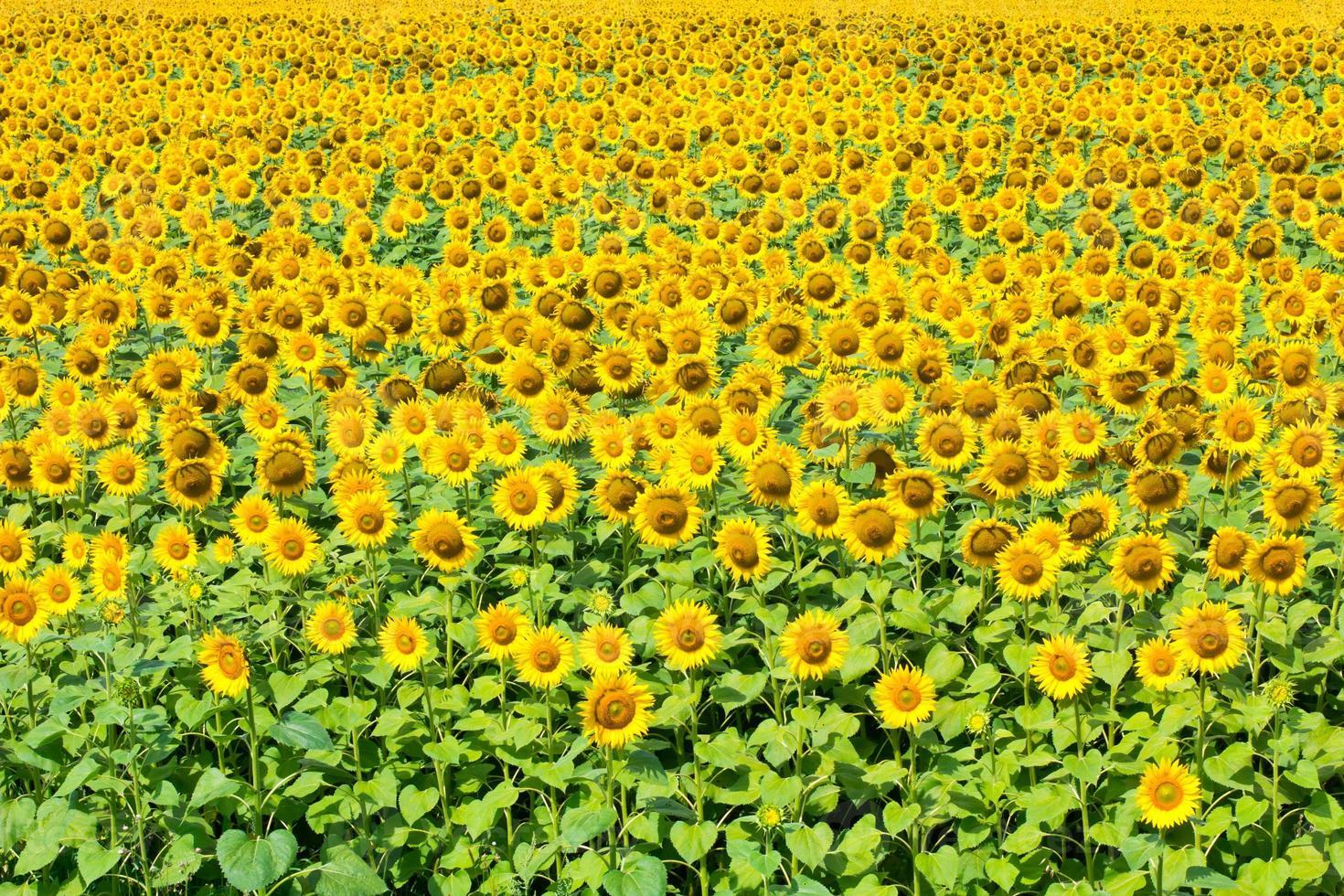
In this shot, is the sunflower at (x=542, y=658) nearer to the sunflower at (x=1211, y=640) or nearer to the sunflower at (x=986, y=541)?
the sunflower at (x=986, y=541)

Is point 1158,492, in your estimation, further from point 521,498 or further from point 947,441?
point 521,498

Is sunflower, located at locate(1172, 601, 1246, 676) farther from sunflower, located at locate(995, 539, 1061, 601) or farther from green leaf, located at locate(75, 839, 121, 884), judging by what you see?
green leaf, located at locate(75, 839, 121, 884)

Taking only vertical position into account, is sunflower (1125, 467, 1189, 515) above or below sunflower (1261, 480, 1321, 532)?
below

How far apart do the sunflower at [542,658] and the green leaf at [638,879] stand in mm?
702

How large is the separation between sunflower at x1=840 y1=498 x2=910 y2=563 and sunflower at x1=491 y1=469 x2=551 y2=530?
1.31 m

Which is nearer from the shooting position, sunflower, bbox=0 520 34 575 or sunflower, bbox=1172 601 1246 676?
sunflower, bbox=1172 601 1246 676

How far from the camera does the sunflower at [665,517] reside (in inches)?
202

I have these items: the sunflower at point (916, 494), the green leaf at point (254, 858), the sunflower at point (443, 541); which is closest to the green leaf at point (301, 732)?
the green leaf at point (254, 858)

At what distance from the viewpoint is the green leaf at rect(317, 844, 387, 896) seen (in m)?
4.23

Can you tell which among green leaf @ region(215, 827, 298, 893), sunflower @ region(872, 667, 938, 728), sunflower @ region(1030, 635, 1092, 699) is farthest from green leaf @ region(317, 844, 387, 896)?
sunflower @ region(1030, 635, 1092, 699)

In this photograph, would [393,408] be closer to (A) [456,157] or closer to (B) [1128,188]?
(A) [456,157]

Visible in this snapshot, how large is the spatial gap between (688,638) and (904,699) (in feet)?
2.70

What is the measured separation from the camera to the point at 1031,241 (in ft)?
33.7

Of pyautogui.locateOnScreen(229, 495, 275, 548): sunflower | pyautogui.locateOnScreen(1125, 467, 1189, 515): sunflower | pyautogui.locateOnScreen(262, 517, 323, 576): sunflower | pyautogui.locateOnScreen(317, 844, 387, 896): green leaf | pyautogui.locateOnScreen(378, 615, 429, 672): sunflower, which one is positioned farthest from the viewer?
pyautogui.locateOnScreen(229, 495, 275, 548): sunflower
